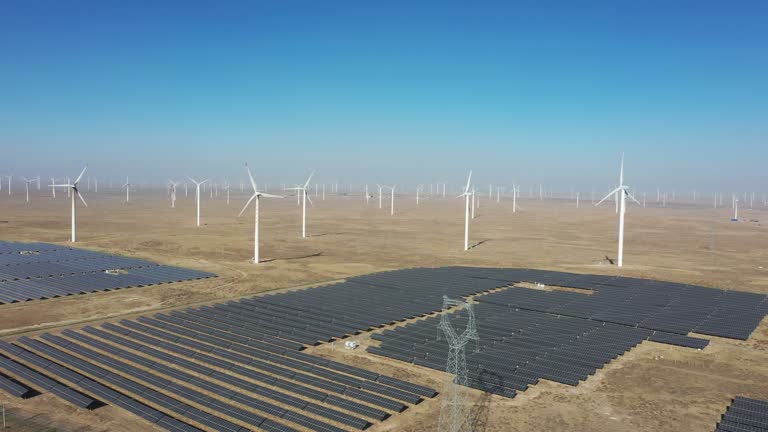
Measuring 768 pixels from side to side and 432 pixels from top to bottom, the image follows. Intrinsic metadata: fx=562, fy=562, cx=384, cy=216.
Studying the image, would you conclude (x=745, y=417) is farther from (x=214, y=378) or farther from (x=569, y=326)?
(x=214, y=378)

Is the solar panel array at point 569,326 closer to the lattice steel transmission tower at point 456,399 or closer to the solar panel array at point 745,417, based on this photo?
the lattice steel transmission tower at point 456,399

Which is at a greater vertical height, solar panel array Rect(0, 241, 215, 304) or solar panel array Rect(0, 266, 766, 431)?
solar panel array Rect(0, 241, 215, 304)

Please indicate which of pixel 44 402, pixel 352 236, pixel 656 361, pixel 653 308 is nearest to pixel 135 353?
pixel 44 402

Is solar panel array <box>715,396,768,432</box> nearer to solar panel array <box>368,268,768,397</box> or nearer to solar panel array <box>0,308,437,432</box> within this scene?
solar panel array <box>368,268,768,397</box>

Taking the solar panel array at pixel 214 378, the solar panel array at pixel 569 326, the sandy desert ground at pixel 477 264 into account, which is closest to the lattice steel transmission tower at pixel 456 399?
the sandy desert ground at pixel 477 264

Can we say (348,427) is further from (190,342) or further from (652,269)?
(652,269)

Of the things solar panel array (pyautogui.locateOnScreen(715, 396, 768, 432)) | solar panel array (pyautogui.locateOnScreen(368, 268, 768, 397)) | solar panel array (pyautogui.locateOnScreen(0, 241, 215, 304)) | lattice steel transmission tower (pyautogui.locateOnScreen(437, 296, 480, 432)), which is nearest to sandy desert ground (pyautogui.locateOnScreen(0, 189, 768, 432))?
lattice steel transmission tower (pyautogui.locateOnScreen(437, 296, 480, 432))
